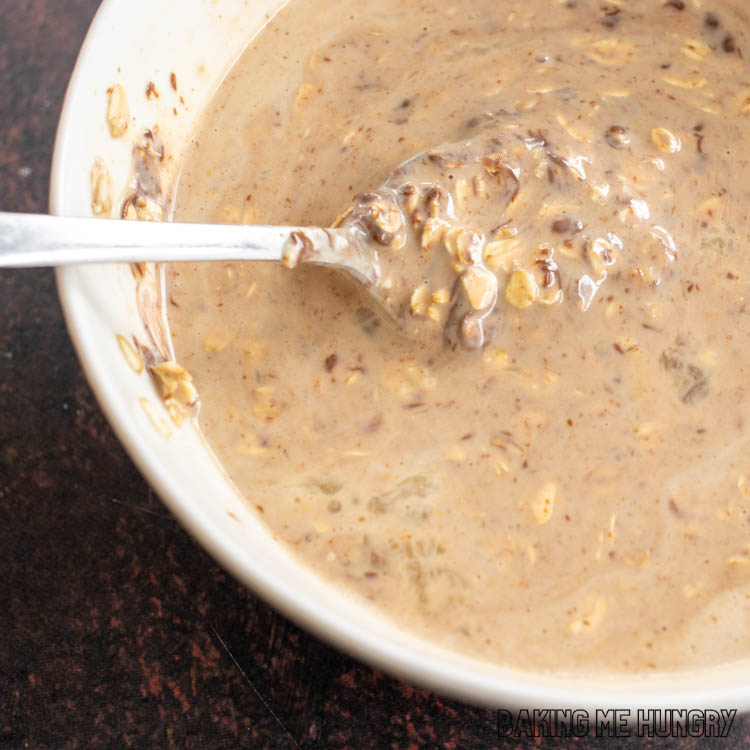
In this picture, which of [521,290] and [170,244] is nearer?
[170,244]

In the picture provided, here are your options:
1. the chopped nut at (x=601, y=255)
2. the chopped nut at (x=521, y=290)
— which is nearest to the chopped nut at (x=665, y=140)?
the chopped nut at (x=601, y=255)

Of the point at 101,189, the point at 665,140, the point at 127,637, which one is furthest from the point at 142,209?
the point at 665,140

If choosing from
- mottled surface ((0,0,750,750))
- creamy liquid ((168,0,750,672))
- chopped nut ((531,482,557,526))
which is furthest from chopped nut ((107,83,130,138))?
chopped nut ((531,482,557,526))

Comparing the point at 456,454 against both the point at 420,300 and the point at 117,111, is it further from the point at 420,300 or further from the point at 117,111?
the point at 117,111

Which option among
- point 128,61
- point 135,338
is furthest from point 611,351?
point 128,61

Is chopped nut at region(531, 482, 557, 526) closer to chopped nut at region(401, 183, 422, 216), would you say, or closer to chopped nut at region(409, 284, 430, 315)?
chopped nut at region(409, 284, 430, 315)
